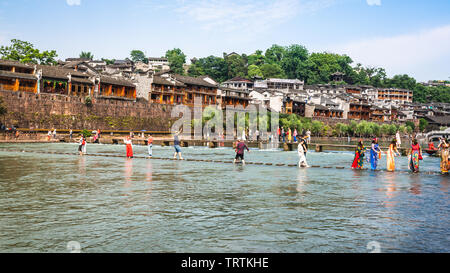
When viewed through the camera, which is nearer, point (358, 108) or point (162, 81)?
point (162, 81)

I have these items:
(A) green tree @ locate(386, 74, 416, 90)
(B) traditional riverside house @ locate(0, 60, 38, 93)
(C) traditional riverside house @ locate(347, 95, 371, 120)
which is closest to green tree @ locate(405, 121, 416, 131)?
(C) traditional riverside house @ locate(347, 95, 371, 120)

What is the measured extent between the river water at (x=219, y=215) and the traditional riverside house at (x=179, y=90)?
66.9 meters

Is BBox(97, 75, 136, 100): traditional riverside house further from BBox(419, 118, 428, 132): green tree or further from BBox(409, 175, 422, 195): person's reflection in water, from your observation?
BBox(419, 118, 428, 132): green tree

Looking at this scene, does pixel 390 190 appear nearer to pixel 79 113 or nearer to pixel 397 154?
pixel 397 154

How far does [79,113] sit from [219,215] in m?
61.9

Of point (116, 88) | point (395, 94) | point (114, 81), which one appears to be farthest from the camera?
point (395, 94)

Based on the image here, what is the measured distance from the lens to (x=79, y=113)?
6744cm

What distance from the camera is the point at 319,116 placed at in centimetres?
10888

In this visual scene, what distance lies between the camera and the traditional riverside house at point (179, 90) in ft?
274

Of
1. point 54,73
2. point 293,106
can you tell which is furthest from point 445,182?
point 293,106

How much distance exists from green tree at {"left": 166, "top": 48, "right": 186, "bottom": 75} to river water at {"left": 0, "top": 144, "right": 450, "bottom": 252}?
4725 inches

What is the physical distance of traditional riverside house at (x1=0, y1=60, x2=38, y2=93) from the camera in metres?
62.9

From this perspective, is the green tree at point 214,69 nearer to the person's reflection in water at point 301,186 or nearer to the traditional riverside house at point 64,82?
the traditional riverside house at point 64,82
